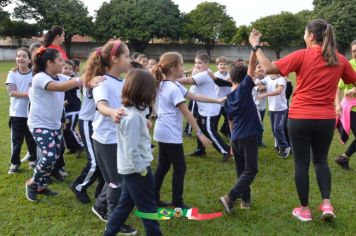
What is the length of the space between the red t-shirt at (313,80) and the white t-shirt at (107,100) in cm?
154

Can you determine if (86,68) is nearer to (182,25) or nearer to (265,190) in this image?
(265,190)

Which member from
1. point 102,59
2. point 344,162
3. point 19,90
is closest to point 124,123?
point 102,59

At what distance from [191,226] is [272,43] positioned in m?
48.6

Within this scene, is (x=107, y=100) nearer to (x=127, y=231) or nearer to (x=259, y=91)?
(x=127, y=231)

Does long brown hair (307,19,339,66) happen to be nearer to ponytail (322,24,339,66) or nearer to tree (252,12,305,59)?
ponytail (322,24,339,66)

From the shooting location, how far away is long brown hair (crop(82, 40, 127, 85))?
376 centimetres

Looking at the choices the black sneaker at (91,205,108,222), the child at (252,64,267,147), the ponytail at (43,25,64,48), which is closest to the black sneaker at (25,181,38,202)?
the black sneaker at (91,205,108,222)

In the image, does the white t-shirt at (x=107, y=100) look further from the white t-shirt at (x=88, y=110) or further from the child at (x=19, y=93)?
the child at (x=19, y=93)

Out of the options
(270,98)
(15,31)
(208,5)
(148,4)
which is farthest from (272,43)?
(270,98)

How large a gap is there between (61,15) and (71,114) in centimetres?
4498

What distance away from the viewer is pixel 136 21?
47594 mm

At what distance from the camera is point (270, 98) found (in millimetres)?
6965

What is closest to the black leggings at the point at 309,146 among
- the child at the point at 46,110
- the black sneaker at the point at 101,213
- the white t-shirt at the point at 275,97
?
the black sneaker at the point at 101,213

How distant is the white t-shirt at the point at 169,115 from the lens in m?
4.07
